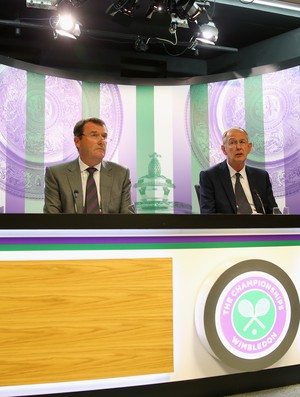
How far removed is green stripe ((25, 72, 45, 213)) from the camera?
5062 millimetres

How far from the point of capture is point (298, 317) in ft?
6.14

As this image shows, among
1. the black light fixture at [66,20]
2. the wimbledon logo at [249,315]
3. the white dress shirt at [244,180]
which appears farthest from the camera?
the black light fixture at [66,20]

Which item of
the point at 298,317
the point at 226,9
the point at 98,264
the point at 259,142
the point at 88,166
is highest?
the point at 226,9

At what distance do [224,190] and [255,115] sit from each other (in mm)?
2777

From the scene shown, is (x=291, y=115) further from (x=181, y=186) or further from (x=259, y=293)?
(x=259, y=293)

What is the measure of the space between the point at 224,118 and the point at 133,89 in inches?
46.9

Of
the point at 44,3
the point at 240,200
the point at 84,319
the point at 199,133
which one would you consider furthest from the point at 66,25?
the point at 84,319

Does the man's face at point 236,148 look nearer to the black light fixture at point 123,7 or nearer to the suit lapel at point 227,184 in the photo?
the suit lapel at point 227,184

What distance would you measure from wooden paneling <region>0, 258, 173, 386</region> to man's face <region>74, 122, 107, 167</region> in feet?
3.49

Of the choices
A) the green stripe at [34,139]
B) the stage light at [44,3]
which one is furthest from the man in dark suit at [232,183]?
the green stripe at [34,139]

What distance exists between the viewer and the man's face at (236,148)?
2963 millimetres

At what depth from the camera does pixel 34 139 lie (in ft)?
16.7

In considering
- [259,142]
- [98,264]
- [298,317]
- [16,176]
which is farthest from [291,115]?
[98,264]

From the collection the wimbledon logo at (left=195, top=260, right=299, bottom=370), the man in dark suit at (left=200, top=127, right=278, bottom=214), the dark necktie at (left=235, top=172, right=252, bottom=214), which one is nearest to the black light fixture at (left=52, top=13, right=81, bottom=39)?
the man in dark suit at (left=200, top=127, right=278, bottom=214)
